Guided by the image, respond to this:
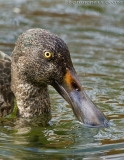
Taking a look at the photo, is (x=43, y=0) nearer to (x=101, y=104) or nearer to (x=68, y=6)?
(x=68, y=6)

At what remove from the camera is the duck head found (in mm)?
8422

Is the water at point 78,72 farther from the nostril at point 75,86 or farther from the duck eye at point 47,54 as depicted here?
the duck eye at point 47,54

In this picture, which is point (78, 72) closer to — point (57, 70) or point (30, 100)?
point (30, 100)

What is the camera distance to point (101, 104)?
32.1 ft

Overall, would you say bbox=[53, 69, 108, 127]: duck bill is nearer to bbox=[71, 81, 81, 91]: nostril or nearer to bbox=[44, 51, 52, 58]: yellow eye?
bbox=[71, 81, 81, 91]: nostril

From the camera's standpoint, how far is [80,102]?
844 centimetres

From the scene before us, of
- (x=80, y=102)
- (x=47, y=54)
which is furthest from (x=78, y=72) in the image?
(x=80, y=102)

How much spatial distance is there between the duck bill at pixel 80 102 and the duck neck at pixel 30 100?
765 mm

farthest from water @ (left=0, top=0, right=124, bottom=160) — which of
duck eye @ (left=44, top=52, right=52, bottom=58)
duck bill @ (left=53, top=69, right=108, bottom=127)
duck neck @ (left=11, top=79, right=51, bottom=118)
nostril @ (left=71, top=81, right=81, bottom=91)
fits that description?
duck eye @ (left=44, top=52, right=52, bottom=58)

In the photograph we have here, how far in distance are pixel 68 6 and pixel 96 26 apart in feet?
5.92

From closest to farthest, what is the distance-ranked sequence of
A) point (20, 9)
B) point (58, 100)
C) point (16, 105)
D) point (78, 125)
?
point (78, 125), point (16, 105), point (58, 100), point (20, 9)

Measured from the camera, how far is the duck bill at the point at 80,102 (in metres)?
8.40

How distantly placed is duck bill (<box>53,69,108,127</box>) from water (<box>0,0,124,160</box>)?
12 cm

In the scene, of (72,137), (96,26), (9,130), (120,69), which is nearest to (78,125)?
(72,137)
